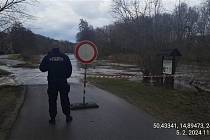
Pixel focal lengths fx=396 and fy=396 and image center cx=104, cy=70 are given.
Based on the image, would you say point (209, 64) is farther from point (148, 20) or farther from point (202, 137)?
point (202, 137)

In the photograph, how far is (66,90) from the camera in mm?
9383

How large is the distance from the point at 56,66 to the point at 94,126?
1.70 meters

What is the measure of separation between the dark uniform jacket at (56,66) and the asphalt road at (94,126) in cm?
103

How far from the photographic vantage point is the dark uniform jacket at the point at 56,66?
923 cm

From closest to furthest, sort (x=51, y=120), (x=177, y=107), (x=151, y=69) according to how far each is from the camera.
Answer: (x=51, y=120) → (x=177, y=107) → (x=151, y=69)

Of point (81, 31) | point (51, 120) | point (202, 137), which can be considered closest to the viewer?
point (202, 137)

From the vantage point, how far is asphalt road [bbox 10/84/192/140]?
776 cm

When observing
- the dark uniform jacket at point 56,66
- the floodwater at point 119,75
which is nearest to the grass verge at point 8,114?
the dark uniform jacket at point 56,66

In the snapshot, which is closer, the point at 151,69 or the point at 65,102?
the point at 65,102

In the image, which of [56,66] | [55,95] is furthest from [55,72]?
[55,95]

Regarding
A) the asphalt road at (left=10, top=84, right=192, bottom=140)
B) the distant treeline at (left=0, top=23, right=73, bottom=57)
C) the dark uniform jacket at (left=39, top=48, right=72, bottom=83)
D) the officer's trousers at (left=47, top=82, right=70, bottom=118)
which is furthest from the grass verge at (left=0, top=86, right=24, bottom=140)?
the distant treeline at (left=0, top=23, right=73, bottom=57)

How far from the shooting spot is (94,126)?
28.4 ft

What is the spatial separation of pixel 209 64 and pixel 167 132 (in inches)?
1100

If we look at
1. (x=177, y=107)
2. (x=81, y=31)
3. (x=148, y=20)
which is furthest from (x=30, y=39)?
(x=177, y=107)
